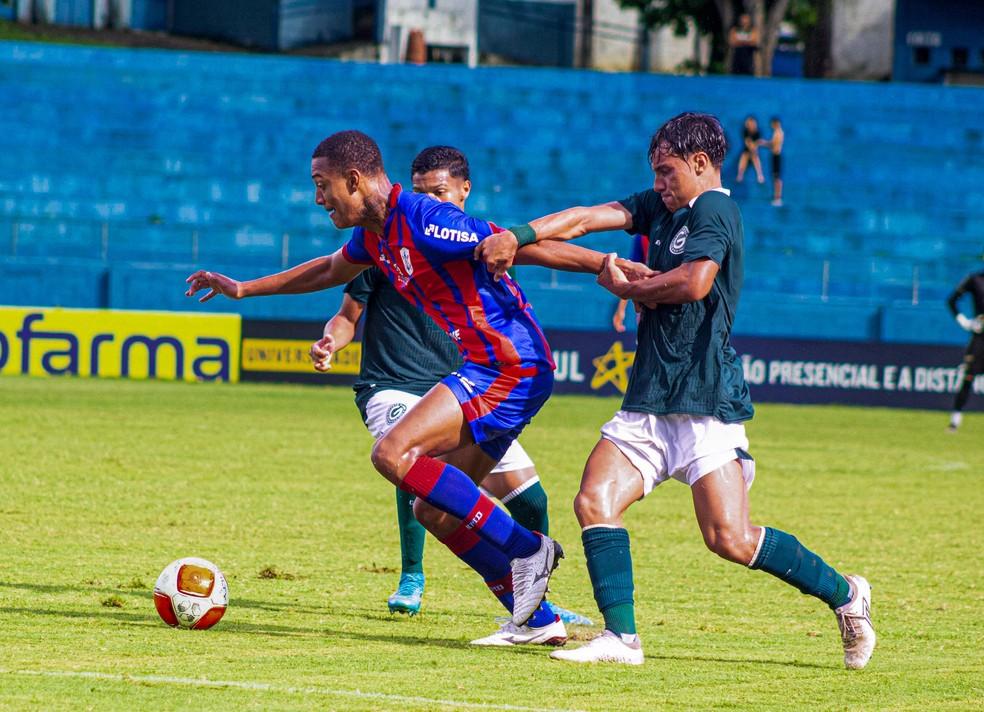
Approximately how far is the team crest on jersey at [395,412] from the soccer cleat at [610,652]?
180cm

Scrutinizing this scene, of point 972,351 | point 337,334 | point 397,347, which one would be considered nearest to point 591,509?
point 397,347

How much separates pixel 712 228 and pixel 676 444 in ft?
2.83

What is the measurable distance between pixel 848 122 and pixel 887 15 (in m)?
11.8

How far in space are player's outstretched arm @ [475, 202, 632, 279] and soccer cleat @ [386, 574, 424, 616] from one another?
204 cm

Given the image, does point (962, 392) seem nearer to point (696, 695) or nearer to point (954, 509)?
point (954, 509)

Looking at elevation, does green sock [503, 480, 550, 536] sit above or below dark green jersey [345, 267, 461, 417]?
below

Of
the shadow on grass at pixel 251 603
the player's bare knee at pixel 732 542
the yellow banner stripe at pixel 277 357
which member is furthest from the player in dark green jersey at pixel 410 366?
the yellow banner stripe at pixel 277 357

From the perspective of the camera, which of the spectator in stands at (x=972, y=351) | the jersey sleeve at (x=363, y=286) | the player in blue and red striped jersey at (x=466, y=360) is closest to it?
the player in blue and red striped jersey at (x=466, y=360)

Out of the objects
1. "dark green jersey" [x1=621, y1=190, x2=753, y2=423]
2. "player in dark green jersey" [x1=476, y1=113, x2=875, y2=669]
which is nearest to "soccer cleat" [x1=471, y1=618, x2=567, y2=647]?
"player in dark green jersey" [x1=476, y1=113, x2=875, y2=669]

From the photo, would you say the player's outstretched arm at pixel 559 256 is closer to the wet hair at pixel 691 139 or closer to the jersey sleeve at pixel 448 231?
the jersey sleeve at pixel 448 231

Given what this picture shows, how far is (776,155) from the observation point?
101 feet

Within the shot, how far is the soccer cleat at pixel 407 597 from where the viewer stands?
280 inches

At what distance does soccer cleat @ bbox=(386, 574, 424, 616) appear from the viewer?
7117 millimetres

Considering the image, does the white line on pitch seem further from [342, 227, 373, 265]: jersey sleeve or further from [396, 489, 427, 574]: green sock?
[396, 489, 427, 574]: green sock
